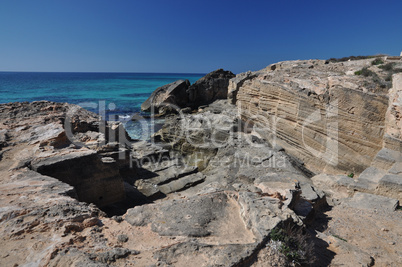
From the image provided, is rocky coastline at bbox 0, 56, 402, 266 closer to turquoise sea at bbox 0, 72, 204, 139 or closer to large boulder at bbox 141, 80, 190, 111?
turquoise sea at bbox 0, 72, 204, 139

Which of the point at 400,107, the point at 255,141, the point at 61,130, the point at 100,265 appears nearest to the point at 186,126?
the point at 255,141

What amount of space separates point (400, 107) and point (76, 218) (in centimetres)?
860

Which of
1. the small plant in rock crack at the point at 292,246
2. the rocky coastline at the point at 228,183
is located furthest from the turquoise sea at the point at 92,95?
the small plant in rock crack at the point at 292,246

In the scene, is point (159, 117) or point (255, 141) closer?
point (255, 141)

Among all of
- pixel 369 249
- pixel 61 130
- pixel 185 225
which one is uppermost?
pixel 61 130

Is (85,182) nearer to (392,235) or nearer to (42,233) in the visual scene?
(42,233)

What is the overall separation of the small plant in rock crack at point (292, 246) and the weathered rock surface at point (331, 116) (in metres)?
6.07

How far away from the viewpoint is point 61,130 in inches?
257

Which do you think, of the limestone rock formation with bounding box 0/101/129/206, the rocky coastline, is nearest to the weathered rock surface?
the rocky coastline

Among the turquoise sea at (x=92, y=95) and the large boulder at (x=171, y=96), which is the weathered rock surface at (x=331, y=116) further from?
the large boulder at (x=171, y=96)

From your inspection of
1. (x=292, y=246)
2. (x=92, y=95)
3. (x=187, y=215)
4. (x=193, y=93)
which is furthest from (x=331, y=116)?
(x=92, y=95)

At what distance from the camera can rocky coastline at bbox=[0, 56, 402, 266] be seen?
2754 millimetres

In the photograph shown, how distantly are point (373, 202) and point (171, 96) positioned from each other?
22.9m

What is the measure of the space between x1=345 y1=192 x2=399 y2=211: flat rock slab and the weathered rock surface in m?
2.44
